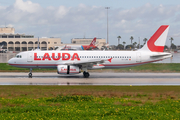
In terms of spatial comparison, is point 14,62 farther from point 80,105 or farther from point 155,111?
point 155,111

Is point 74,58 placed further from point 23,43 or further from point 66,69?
point 23,43

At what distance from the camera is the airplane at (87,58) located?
112ft

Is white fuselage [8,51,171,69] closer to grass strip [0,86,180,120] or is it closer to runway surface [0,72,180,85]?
runway surface [0,72,180,85]

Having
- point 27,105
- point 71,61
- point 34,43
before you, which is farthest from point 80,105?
point 34,43

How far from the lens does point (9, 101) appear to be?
1634 cm

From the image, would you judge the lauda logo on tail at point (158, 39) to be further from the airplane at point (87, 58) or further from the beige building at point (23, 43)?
the beige building at point (23, 43)

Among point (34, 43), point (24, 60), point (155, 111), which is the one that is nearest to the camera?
point (155, 111)

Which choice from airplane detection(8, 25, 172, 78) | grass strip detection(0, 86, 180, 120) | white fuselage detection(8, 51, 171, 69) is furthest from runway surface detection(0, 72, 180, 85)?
grass strip detection(0, 86, 180, 120)

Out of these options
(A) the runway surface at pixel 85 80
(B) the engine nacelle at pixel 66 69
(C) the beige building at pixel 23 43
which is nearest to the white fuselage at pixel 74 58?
(B) the engine nacelle at pixel 66 69

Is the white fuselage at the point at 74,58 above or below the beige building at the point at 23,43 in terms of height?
below

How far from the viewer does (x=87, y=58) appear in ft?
118

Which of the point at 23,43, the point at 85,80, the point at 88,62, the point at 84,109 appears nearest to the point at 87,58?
the point at 88,62

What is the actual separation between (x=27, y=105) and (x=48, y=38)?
150226 mm

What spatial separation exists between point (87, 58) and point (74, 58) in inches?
74.6
